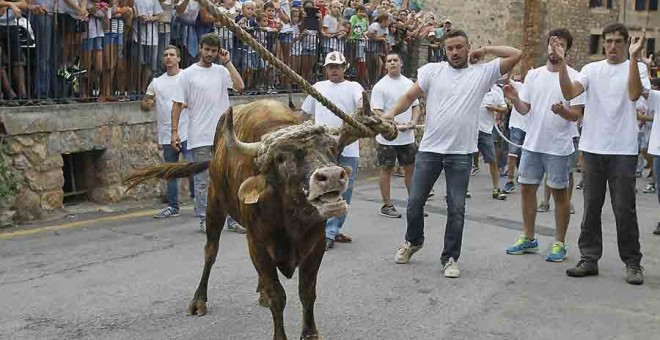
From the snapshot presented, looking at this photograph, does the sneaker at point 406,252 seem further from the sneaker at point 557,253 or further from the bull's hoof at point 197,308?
the bull's hoof at point 197,308

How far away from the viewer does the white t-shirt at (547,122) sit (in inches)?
306

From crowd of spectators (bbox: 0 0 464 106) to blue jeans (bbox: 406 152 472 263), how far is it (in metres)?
5.07

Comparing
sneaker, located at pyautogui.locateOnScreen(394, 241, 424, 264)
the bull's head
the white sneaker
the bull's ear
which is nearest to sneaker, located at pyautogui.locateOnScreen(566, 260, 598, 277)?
the white sneaker

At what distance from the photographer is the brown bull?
434 cm

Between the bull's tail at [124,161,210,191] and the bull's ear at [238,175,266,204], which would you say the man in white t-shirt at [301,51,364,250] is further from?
the bull's ear at [238,175,266,204]

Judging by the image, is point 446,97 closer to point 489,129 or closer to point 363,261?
point 363,261

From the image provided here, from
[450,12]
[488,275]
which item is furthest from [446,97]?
[450,12]

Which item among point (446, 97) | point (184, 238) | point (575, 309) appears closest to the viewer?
point (575, 309)

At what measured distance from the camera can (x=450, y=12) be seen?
3309 cm

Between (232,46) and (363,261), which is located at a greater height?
(232,46)

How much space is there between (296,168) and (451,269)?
123 inches

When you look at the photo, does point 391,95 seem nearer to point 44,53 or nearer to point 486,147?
point 486,147

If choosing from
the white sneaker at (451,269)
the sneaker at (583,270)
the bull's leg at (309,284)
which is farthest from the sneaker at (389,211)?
the bull's leg at (309,284)

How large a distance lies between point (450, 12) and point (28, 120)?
84.9ft
